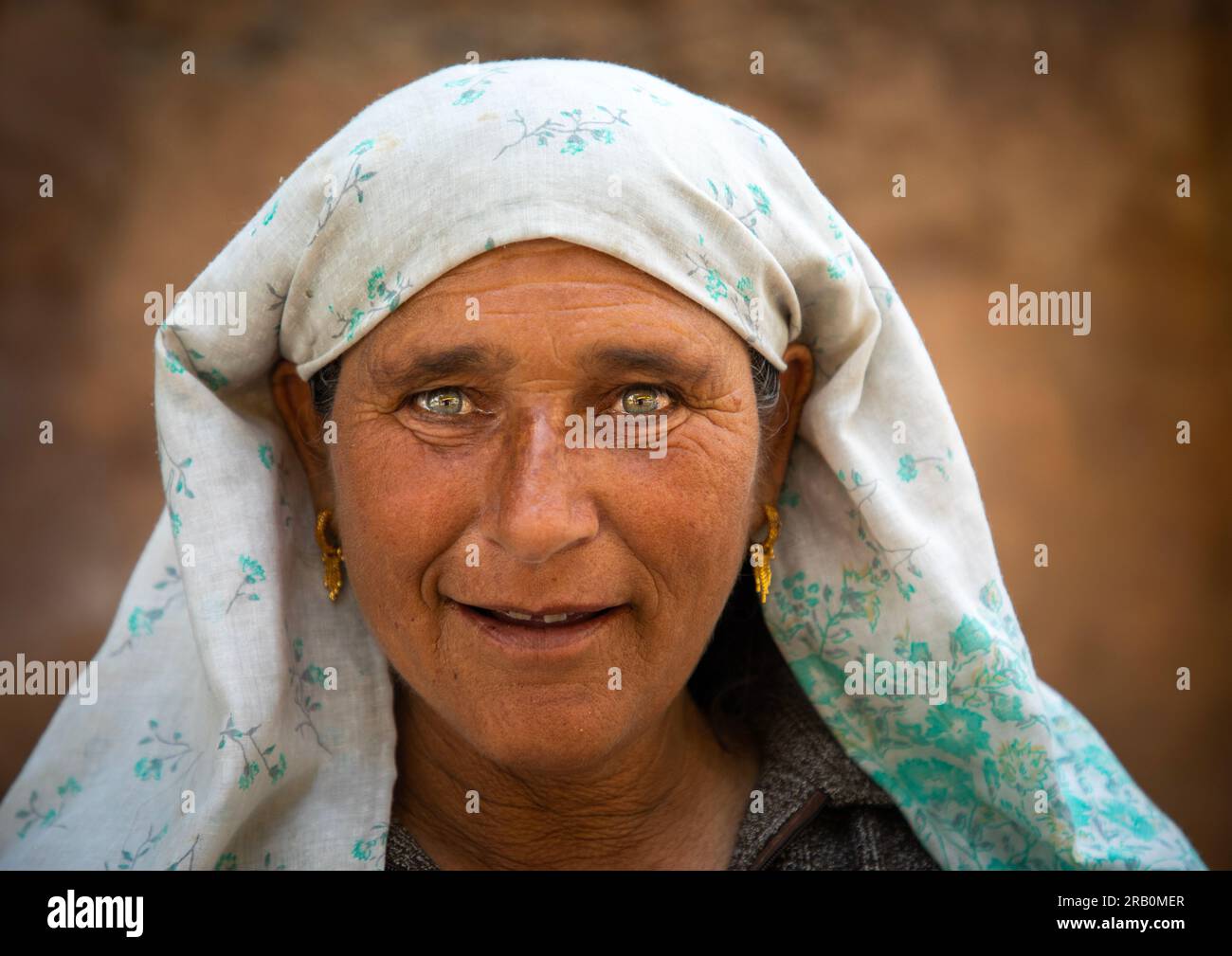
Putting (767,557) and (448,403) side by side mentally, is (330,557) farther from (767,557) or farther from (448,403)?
(767,557)

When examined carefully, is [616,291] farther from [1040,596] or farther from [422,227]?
[1040,596]

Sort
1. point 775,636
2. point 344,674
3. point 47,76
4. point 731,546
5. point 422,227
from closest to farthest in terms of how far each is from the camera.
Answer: point 422,227 → point 731,546 → point 344,674 → point 775,636 → point 47,76

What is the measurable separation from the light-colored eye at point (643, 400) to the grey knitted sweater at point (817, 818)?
0.73m

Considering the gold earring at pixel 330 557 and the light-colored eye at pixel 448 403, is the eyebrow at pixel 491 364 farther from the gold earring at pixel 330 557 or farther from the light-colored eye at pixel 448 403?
the gold earring at pixel 330 557

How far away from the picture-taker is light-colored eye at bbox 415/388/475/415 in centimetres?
182

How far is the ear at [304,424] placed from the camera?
2.01m

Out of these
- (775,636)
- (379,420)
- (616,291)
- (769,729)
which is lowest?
(769,729)

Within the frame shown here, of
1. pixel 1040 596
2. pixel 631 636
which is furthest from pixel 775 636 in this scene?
pixel 1040 596

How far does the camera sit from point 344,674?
2.05 m

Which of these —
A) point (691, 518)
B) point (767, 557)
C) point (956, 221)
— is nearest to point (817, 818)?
point (767, 557)

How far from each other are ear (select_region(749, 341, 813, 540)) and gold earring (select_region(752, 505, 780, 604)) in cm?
1

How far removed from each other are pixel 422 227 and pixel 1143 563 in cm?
417

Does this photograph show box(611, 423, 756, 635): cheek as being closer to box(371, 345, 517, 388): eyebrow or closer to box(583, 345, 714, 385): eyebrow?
box(583, 345, 714, 385): eyebrow
